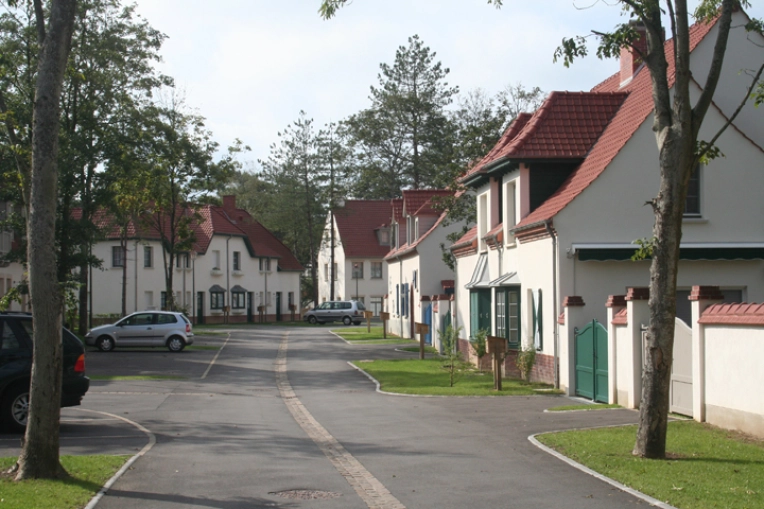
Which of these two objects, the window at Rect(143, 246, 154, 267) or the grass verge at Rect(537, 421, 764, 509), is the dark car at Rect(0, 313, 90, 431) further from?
the window at Rect(143, 246, 154, 267)

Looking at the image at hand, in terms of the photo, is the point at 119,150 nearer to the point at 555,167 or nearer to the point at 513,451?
the point at 555,167

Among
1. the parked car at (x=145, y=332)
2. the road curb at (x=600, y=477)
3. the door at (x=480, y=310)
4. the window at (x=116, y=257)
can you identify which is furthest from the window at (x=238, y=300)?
the road curb at (x=600, y=477)

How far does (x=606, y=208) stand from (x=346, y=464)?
12.3 metres

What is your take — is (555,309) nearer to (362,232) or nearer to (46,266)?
(46,266)

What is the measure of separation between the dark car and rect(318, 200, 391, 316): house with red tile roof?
62.2 m

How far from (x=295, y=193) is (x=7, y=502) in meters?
Result: 65.7

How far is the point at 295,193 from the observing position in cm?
7350

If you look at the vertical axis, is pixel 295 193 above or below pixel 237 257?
above

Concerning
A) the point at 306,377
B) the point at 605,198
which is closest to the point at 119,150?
the point at 306,377

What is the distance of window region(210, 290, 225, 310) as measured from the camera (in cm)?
7444

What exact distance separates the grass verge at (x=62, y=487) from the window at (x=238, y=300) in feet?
216

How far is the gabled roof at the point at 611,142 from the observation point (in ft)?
71.0

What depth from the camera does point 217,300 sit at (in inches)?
2953

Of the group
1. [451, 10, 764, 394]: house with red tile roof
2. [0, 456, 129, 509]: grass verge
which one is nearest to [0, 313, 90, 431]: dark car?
[0, 456, 129, 509]: grass verge
